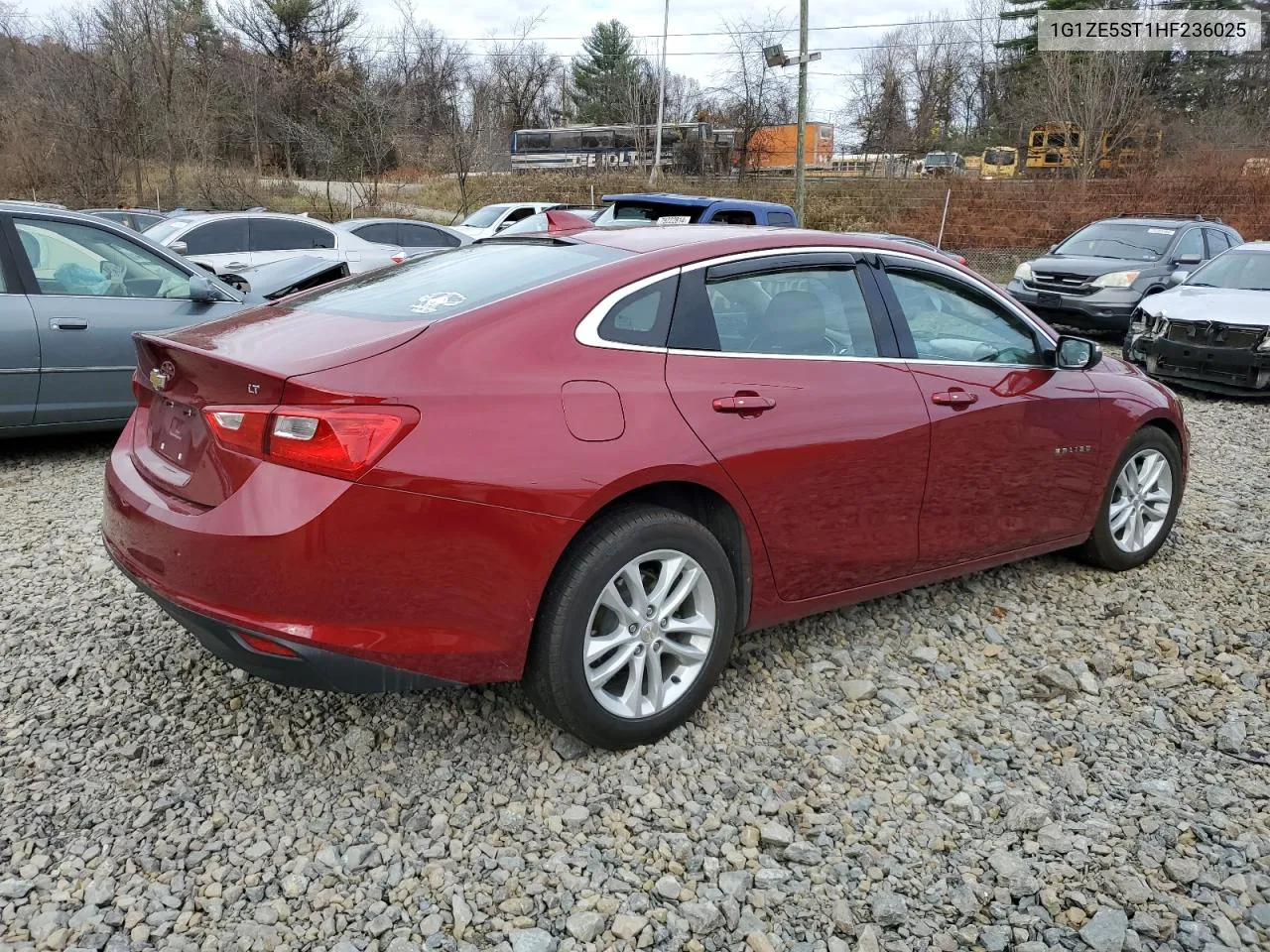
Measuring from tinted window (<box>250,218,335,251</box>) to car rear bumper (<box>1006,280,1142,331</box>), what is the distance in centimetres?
911

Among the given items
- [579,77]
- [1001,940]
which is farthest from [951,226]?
[579,77]

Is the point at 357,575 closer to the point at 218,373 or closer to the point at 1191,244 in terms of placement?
the point at 218,373

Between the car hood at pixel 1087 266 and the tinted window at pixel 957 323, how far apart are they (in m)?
9.62

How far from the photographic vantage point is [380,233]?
1457 centimetres

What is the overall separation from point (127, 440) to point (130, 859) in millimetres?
1351

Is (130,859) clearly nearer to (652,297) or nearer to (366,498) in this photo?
(366,498)

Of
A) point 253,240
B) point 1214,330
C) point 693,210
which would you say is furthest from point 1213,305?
point 253,240

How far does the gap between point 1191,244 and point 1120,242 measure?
89 centimetres

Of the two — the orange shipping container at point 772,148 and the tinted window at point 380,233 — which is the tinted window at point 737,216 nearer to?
the tinted window at point 380,233

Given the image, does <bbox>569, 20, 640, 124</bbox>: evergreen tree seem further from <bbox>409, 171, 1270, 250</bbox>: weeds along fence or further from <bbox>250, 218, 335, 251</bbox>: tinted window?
<bbox>250, 218, 335, 251</bbox>: tinted window

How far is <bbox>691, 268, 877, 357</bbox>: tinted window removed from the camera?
3109mm

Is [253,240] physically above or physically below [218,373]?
above

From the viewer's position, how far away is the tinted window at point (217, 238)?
38.9 ft

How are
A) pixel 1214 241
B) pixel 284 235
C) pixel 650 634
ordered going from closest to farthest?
pixel 650 634
pixel 284 235
pixel 1214 241
